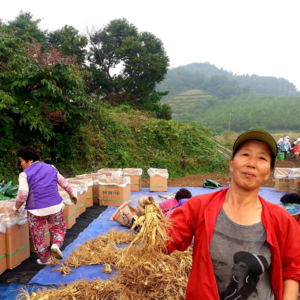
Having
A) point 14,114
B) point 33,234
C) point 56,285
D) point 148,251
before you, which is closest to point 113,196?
point 33,234

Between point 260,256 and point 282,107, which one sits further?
point 282,107

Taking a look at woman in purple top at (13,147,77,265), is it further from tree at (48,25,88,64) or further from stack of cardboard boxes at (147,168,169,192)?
tree at (48,25,88,64)

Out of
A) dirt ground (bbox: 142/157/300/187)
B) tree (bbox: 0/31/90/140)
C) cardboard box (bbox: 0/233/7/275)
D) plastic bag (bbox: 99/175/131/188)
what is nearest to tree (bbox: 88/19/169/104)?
dirt ground (bbox: 142/157/300/187)

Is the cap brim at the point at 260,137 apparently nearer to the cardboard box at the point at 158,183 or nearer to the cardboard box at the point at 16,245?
the cardboard box at the point at 16,245

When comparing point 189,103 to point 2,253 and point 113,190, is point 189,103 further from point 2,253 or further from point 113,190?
point 2,253

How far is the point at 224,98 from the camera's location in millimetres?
52250

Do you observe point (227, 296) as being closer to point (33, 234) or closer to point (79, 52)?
point (33, 234)

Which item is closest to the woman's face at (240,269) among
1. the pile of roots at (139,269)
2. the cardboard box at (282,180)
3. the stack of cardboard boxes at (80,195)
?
the pile of roots at (139,269)

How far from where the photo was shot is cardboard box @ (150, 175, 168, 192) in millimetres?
7089

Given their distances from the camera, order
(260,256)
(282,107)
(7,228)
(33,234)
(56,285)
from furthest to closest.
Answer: (282,107) < (33,234) < (7,228) < (56,285) < (260,256)

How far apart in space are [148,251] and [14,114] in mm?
7015

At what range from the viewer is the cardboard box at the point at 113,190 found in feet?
18.4

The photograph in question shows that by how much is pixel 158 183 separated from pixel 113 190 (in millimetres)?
1800

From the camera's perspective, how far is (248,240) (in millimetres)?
1123
